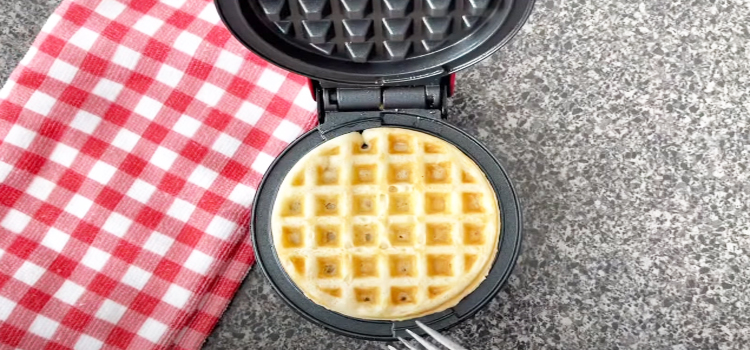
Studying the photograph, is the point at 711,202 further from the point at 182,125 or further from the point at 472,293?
the point at 182,125

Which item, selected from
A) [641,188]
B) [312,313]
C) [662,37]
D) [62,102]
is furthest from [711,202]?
[62,102]

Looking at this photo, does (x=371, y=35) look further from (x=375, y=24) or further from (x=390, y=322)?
(x=390, y=322)

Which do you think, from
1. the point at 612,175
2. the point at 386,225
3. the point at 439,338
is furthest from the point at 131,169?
the point at 612,175

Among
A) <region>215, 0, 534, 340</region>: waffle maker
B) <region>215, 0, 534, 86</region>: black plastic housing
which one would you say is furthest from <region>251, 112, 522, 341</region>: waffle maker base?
<region>215, 0, 534, 86</region>: black plastic housing

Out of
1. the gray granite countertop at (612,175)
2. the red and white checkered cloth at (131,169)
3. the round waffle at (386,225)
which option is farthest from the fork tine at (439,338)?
the red and white checkered cloth at (131,169)

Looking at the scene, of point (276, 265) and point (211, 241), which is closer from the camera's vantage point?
point (276, 265)

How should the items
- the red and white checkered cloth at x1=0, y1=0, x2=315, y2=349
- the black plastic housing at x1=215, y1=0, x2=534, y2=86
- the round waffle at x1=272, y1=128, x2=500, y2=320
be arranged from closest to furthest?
the black plastic housing at x1=215, y1=0, x2=534, y2=86 → the round waffle at x1=272, y1=128, x2=500, y2=320 → the red and white checkered cloth at x1=0, y1=0, x2=315, y2=349

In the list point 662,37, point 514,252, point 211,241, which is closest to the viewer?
point 514,252

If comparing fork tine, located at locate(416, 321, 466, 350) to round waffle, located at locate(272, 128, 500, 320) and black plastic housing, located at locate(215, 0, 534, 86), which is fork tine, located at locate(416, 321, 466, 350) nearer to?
round waffle, located at locate(272, 128, 500, 320)
